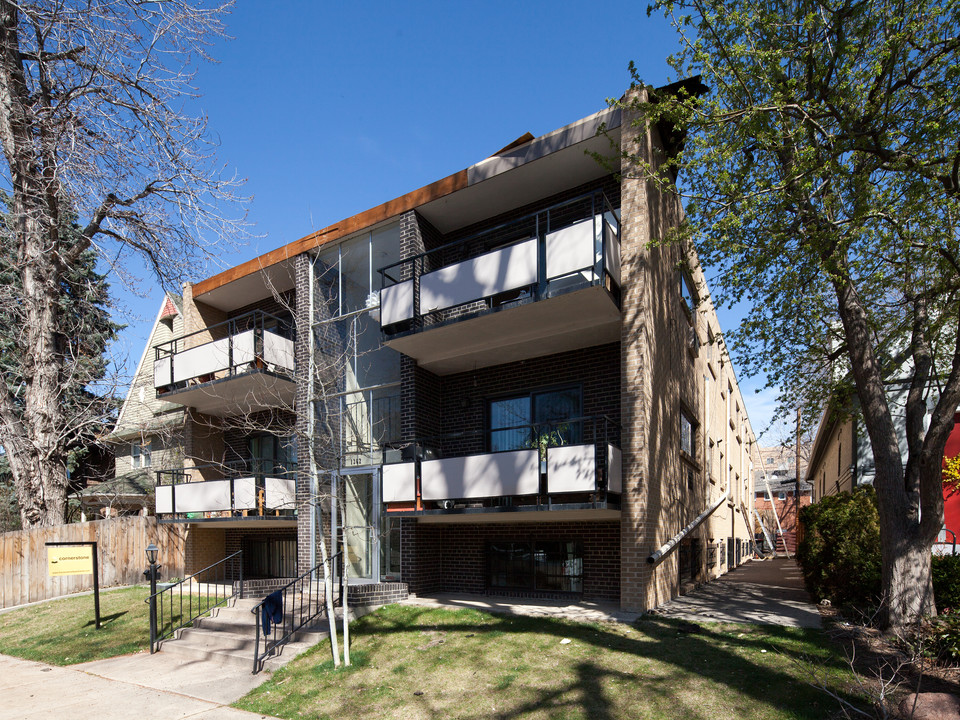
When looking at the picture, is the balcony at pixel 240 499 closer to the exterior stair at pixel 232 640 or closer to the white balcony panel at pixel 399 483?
the exterior stair at pixel 232 640

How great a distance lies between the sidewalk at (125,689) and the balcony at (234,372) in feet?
20.0

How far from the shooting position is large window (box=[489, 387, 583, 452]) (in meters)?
11.9

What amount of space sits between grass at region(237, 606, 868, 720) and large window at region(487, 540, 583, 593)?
95.4 inches

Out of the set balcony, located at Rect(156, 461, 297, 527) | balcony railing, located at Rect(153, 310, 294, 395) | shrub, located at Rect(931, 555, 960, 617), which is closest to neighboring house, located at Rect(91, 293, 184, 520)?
balcony railing, located at Rect(153, 310, 294, 395)

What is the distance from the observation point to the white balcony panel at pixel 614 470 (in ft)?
32.0

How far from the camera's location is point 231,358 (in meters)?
15.2

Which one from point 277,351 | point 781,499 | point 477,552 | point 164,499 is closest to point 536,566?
point 477,552

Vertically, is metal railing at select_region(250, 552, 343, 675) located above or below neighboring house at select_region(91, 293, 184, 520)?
below

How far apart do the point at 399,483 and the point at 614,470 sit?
413 cm

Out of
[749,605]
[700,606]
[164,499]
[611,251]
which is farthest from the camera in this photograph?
[164,499]

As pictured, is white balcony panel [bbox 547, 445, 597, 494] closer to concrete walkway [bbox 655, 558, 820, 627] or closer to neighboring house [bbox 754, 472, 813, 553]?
concrete walkway [bbox 655, 558, 820, 627]

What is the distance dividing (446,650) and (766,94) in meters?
10.5

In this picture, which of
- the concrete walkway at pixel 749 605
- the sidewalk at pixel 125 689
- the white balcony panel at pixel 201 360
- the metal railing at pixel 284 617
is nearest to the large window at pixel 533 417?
the concrete walkway at pixel 749 605

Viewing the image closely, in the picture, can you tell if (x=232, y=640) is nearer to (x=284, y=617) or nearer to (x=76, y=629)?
(x=284, y=617)
